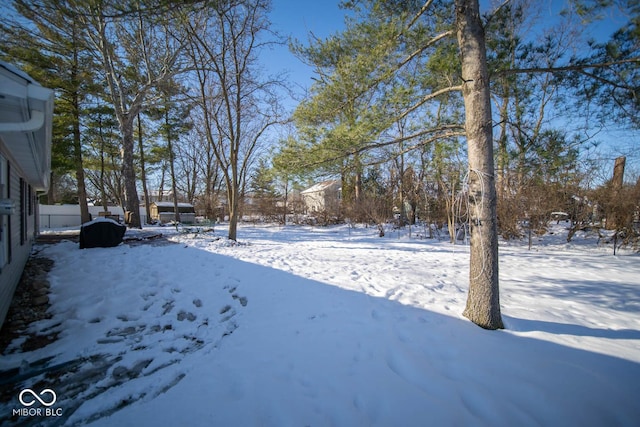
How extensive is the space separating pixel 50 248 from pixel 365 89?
371 inches

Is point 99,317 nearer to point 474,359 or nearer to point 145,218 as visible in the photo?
point 474,359

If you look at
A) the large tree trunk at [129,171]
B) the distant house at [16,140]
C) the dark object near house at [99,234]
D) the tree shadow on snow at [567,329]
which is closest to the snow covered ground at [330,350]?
the tree shadow on snow at [567,329]

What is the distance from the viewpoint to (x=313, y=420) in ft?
6.11

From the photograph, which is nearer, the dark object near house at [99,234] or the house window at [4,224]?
the house window at [4,224]

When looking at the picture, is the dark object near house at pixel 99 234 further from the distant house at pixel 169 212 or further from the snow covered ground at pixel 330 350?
the distant house at pixel 169 212

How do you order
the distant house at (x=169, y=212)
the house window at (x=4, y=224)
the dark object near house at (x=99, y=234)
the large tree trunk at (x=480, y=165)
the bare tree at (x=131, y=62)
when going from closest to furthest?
the large tree trunk at (x=480, y=165) < the house window at (x=4, y=224) < the dark object near house at (x=99, y=234) < the bare tree at (x=131, y=62) < the distant house at (x=169, y=212)

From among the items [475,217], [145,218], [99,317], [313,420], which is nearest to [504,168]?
[475,217]

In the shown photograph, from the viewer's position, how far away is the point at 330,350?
8.82 ft

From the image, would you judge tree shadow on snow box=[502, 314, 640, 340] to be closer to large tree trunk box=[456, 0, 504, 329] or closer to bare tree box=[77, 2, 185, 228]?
large tree trunk box=[456, 0, 504, 329]

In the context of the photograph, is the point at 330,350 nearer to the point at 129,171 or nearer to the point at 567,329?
the point at 567,329

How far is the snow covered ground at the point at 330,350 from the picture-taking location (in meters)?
1.92

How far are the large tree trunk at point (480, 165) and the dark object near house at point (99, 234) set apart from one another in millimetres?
8828

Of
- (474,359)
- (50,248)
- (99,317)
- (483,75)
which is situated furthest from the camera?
(50,248)

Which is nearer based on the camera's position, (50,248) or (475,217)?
(475,217)
